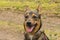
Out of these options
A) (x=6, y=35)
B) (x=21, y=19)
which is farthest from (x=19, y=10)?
(x=6, y=35)

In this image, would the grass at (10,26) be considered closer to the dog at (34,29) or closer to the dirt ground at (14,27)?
the dirt ground at (14,27)

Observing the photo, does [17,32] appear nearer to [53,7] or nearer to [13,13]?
[13,13]

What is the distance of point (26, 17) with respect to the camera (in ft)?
27.5

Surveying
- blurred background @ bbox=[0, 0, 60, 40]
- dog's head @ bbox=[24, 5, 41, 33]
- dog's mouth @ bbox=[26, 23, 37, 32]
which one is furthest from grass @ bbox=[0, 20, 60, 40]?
dog's mouth @ bbox=[26, 23, 37, 32]

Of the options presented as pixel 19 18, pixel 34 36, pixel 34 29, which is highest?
pixel 34 29

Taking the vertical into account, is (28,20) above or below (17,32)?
above

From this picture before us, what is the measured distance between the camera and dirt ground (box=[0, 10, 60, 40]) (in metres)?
10.9

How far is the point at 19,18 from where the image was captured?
1313cm

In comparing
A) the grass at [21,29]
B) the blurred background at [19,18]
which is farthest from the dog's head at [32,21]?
the grass at [21,29]

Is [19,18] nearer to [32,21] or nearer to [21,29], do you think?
[21,29]

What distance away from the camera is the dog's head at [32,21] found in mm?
8070

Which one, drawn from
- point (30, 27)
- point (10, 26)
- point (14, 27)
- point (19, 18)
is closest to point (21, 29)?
point (14, 27)

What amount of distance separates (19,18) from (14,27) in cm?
137

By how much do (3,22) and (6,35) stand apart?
→ 63.5 inches
